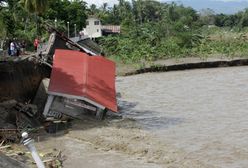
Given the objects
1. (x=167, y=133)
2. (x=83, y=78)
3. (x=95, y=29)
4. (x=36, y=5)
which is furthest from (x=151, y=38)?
(x=95, y=29)

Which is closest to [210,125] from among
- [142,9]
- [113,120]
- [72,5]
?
[113,120]

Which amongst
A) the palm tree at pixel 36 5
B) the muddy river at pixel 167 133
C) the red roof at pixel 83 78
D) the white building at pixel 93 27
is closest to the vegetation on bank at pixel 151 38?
the palm tree at pixel 36 5

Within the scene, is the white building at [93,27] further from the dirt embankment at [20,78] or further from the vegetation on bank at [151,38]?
the dirt embankment at [20,78]

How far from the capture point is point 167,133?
16203 millimetres

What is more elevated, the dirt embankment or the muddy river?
the dirt embankment

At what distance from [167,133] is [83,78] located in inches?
150

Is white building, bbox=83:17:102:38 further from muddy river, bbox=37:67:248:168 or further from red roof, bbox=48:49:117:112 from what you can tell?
red roof, bbox=48:49:117:112

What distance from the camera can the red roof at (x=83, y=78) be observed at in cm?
1716

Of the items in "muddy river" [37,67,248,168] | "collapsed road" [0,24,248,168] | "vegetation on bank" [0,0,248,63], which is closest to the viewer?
"muddy river" [37,67,248,168]

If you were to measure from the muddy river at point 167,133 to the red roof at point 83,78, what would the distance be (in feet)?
2.89

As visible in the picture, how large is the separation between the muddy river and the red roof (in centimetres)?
88

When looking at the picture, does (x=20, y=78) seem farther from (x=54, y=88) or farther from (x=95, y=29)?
(x=95, y=29)

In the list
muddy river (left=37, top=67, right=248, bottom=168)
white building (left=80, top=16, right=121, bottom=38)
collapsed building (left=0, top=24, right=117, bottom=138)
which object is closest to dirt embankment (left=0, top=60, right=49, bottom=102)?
collapsed building (left=0, top=24, right=117, bottom=138)

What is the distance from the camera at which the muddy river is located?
12711mm
